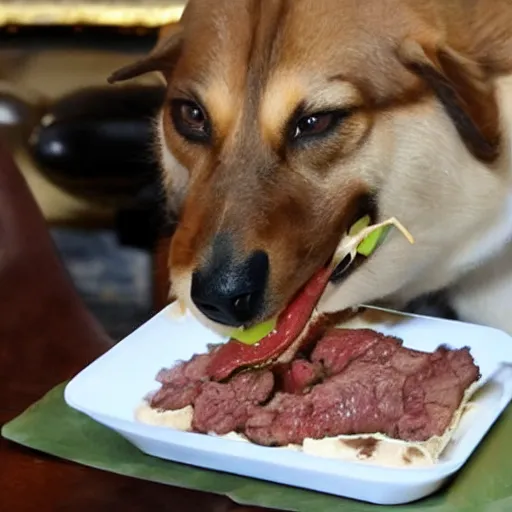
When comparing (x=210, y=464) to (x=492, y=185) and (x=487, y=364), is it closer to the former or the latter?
(x=487, y=364)

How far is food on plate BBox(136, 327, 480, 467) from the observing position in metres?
0.88

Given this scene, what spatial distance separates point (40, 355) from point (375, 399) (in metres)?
0.43

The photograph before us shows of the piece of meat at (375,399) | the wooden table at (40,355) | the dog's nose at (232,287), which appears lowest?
the wooden table at (40,355)

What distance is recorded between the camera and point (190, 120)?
3.55 feet

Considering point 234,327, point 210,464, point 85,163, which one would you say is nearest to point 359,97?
point 234,327

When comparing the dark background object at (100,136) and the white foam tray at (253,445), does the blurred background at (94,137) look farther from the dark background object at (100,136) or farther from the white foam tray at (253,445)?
the white foam tray at (253,445)

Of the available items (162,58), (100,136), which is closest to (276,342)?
(162,58)

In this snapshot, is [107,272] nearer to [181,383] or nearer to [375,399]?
[181,383]

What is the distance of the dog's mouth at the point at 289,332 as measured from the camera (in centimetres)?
99

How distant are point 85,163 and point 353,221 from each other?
2.54 ft

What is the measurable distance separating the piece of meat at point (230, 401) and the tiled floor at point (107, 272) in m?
1.11

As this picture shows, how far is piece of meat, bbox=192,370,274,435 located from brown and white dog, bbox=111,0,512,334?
2.2 inches

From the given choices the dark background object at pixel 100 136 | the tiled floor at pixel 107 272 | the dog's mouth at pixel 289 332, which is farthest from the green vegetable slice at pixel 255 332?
the tiled floor at pixel 107 272

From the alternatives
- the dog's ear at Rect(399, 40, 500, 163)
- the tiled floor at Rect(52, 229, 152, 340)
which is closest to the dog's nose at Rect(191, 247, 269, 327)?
the dog's ear at Rect(399, 40, 500, 163)
